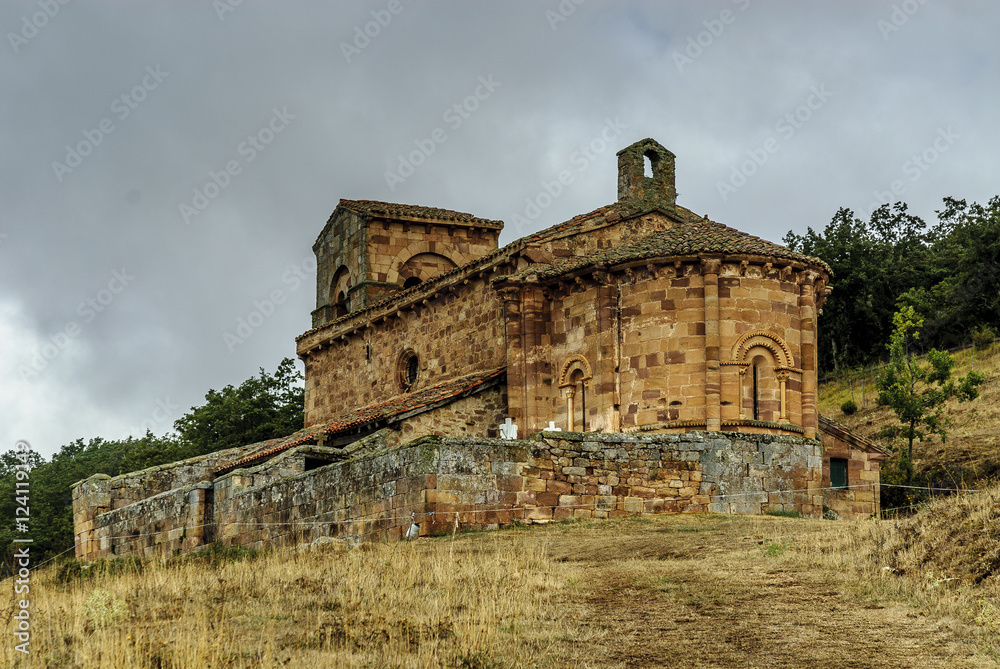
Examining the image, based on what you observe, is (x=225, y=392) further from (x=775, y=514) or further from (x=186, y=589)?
(x=186, y=589)

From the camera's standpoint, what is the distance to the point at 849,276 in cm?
5662

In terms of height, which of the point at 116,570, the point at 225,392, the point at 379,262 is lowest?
the point at 116,570

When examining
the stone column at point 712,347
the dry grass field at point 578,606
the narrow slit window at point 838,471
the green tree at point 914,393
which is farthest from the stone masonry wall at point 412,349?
the dry grass field at point 578,606

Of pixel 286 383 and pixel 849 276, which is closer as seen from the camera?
pixel 286 383

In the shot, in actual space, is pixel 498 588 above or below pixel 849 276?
below

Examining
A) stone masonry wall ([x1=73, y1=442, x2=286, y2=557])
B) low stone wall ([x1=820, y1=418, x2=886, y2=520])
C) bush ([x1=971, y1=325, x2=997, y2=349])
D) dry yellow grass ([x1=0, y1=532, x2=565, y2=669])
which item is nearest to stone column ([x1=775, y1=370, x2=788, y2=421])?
low stone wall ([x1=820, y1=418, x2=886, y2=520])

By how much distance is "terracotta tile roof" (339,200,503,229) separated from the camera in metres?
39.7

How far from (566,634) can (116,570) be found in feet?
36.0

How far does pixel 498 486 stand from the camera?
2069 cm

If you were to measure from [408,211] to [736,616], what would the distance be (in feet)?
95.3

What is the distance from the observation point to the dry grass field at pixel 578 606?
11078 millimetres

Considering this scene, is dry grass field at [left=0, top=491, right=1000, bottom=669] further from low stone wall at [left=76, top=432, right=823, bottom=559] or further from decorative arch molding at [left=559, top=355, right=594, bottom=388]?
decorative arch molding at [left=559, top=355, right=594, bottom=388]

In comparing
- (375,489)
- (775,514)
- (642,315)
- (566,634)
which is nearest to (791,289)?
(642,315)

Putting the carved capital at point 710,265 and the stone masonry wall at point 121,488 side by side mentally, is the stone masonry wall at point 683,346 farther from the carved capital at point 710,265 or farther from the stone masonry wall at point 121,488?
the stone masonry wall at point 121,488
